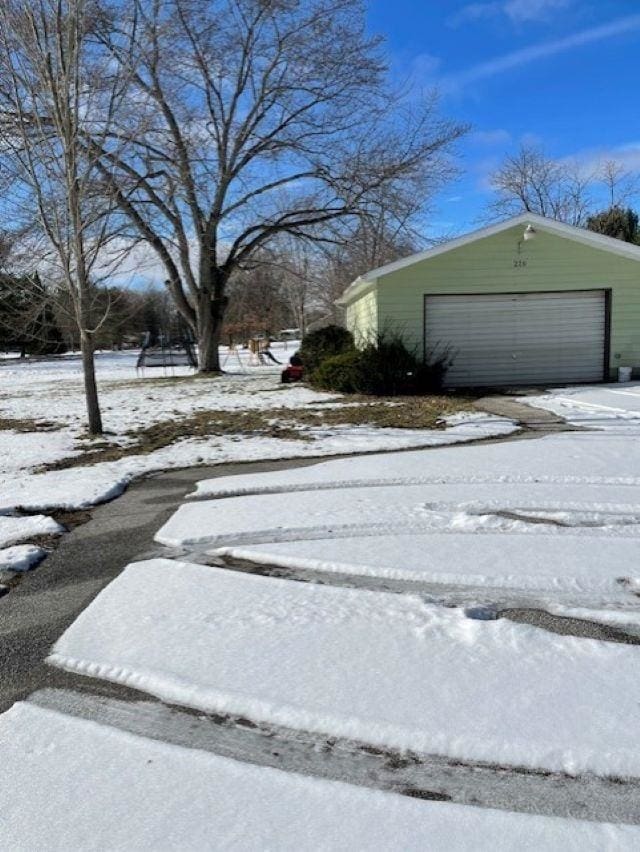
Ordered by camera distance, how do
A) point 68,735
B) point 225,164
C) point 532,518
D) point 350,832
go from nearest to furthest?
point 350,832 → point 68,735 → point 532,518 → point 225,164

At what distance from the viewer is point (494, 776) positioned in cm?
186

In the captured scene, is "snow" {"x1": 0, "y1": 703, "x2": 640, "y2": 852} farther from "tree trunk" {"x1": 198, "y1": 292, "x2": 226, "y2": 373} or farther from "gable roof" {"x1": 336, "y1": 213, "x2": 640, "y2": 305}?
"tree trunk" {"x1": 198, "y1": 292, "x2": 226, "y2": 373}

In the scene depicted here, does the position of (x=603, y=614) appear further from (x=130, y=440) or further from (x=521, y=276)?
(x=521, y=276)

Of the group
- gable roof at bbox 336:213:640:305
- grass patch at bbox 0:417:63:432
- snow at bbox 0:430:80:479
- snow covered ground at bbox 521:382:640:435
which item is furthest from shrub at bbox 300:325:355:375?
snow at bbox 0:430:80:479

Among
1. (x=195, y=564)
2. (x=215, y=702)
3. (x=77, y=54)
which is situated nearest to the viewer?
(x=215, y=702)

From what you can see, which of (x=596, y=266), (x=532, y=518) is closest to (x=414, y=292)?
(x=596, y=266)

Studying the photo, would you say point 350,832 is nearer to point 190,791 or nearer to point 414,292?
point 190,791

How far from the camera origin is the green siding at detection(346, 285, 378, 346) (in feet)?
46.2

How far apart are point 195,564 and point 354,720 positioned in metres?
1.77

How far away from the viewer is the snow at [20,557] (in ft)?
12.4

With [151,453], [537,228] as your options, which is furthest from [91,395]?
[537,228]

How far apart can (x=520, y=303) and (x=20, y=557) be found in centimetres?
1207

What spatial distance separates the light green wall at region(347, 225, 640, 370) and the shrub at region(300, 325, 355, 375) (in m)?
2.30

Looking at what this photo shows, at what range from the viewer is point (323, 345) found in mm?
15938
